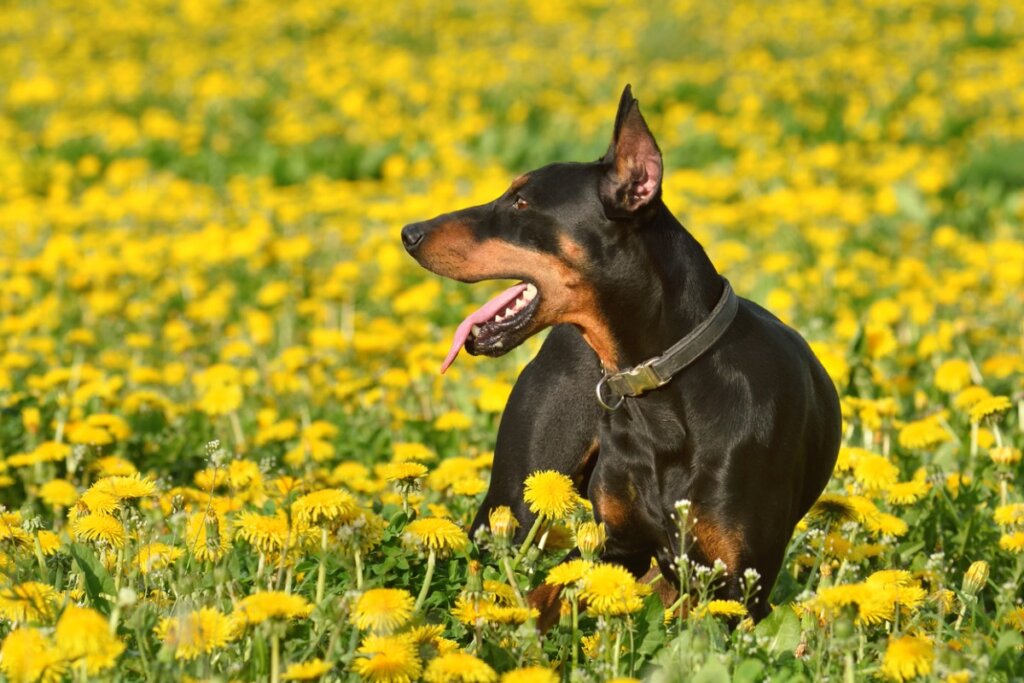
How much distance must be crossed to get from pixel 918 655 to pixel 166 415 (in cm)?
363

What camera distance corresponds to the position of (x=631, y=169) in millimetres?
3348

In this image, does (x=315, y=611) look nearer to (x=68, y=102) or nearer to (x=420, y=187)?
(x=420, y=187)

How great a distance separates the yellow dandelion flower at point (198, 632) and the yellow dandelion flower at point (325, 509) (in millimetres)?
281

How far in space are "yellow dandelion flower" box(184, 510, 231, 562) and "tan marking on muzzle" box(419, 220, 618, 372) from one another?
80 cm

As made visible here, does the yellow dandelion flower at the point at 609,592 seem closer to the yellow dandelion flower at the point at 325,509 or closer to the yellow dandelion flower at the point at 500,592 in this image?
the yellow dandelion flower at the point at 500,592

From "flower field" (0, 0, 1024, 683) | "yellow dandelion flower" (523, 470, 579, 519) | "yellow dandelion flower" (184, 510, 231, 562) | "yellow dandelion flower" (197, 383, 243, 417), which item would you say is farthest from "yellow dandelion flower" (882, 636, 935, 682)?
"yellow dandelion flower" (197, 383, 243, 417)

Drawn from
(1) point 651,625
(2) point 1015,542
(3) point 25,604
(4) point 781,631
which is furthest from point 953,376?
(3) point 25,604

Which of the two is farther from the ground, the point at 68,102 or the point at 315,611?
the point at 68,102

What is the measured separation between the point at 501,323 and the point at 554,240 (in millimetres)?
240

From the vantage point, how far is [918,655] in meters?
2.43

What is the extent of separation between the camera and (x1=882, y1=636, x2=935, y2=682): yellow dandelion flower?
2.42 m

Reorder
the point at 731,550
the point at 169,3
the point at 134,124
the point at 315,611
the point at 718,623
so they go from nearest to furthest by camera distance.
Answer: the point at 315,611, the point at 718,623, the point at 731,550, the point at 134,124, the point at 169,3

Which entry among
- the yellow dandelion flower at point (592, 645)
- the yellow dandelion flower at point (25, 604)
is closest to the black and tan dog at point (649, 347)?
the yellow dandelion flower at point (592, 645)

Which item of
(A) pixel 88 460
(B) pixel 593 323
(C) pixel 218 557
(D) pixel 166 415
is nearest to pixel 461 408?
(D) pixel 166 415
